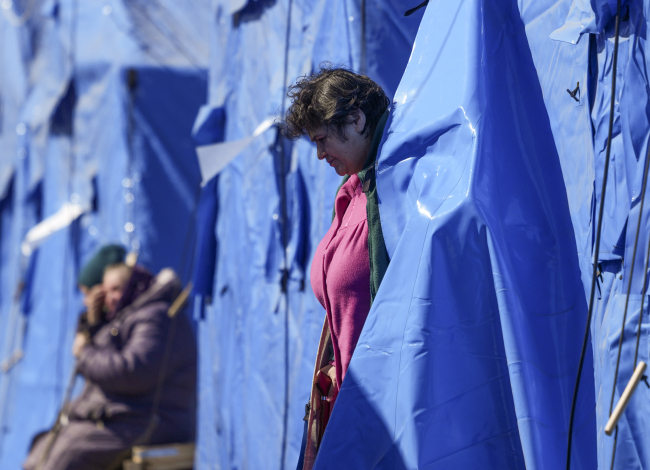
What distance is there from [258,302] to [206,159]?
600mm

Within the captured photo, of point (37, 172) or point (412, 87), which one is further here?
Result: point (37, 172)

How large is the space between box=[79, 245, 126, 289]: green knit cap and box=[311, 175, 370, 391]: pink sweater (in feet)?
7.71

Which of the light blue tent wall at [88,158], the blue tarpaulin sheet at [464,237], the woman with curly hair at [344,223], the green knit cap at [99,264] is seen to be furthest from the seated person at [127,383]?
the woman with curly hair at [344,223]

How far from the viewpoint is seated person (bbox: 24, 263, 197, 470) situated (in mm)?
3193

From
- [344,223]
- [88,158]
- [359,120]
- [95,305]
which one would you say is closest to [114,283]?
[95,305]

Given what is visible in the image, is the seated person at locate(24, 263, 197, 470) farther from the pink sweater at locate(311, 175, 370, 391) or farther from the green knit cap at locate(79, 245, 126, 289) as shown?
the pink sweater at locate(311, 175, 370, 391)

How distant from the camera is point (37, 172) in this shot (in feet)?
17.7

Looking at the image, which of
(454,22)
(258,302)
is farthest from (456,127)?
(258,302)

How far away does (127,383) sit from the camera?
3240mm

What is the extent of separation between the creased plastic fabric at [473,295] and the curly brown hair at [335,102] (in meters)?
0.10

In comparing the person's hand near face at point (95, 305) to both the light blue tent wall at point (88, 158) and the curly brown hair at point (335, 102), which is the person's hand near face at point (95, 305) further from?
the curly brown hair at point (335, 102)

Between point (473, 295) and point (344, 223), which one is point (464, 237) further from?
point (344, 223)

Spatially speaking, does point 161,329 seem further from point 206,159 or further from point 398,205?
point 398,205

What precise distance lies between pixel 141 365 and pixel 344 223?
6.23ft
